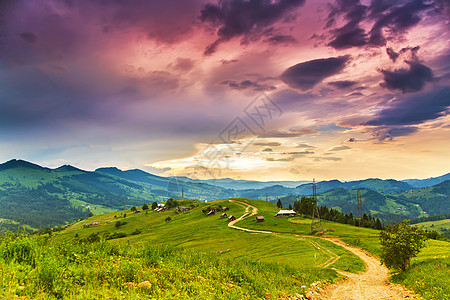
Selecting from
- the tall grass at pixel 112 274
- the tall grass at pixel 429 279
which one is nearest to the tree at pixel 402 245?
the tall grass at pixel 429 279

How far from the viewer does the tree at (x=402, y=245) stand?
2344 cm

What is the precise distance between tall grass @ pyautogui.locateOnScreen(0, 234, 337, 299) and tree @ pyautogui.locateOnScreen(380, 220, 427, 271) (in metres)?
16.2

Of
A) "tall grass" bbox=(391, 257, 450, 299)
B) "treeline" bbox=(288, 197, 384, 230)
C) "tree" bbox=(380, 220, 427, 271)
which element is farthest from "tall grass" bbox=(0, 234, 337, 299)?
"treeline" bbox=(288, 197, 384, 230)

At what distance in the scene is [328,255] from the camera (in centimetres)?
4169

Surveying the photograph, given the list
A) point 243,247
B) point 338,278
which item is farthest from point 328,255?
point 243,247

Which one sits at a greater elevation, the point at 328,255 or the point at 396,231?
the point at 396,231

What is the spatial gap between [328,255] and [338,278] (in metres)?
21.5

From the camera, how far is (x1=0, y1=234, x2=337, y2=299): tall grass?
728 centimetres

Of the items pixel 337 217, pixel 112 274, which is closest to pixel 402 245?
pixel 112 274

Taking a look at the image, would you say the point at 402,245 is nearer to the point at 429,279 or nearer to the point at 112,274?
the point at 429,279

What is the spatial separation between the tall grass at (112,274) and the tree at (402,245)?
16.2m

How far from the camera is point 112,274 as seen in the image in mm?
9000

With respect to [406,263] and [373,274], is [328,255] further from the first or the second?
[406,263]

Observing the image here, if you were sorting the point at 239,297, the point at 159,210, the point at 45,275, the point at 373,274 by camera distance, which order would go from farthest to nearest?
the point at 159,210 → the point at 373,274 → the point at 239,297 → the point at 45,275
